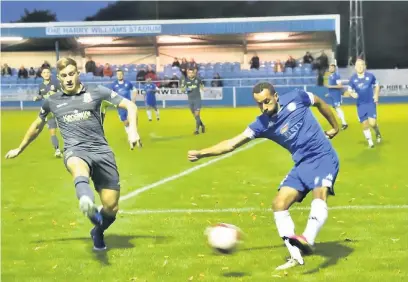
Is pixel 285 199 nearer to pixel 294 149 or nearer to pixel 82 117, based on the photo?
pixel 294 149

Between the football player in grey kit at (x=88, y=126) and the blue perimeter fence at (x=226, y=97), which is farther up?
the football player in grey kit at (x=88, y=126)

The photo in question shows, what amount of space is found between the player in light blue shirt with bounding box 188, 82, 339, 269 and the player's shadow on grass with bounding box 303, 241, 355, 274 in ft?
1.21

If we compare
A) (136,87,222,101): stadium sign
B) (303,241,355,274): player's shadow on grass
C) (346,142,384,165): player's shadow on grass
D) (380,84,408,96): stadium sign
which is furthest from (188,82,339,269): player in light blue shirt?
(380,84,408,96): stadium sign

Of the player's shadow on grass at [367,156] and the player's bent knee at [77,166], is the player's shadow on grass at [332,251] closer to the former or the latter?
the player's bent knee at [77,166]

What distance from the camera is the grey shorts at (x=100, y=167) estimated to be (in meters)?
7.36

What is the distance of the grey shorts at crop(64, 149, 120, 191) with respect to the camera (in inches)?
290

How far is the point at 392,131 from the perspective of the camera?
22500mm

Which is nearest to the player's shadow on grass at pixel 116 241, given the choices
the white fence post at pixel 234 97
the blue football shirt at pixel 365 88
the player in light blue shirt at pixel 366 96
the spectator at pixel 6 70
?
the player in light blue shirt at pixel 366 96

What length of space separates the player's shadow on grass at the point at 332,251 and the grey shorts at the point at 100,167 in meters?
2.47

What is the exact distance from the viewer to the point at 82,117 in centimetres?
753

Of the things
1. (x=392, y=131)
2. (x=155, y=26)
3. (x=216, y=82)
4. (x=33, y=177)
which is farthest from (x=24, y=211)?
(x=155, y=26)

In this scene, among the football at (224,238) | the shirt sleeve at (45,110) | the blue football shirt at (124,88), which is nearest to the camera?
the football at (224,238)

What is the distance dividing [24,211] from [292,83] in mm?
32603

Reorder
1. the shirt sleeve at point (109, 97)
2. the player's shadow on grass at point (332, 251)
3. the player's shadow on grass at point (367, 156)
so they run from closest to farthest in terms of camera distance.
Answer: the player's shadow on grass at point (332, 251), the shirt sleeve at point (109, 97), the player's shadow on grass at point (367, 156)
